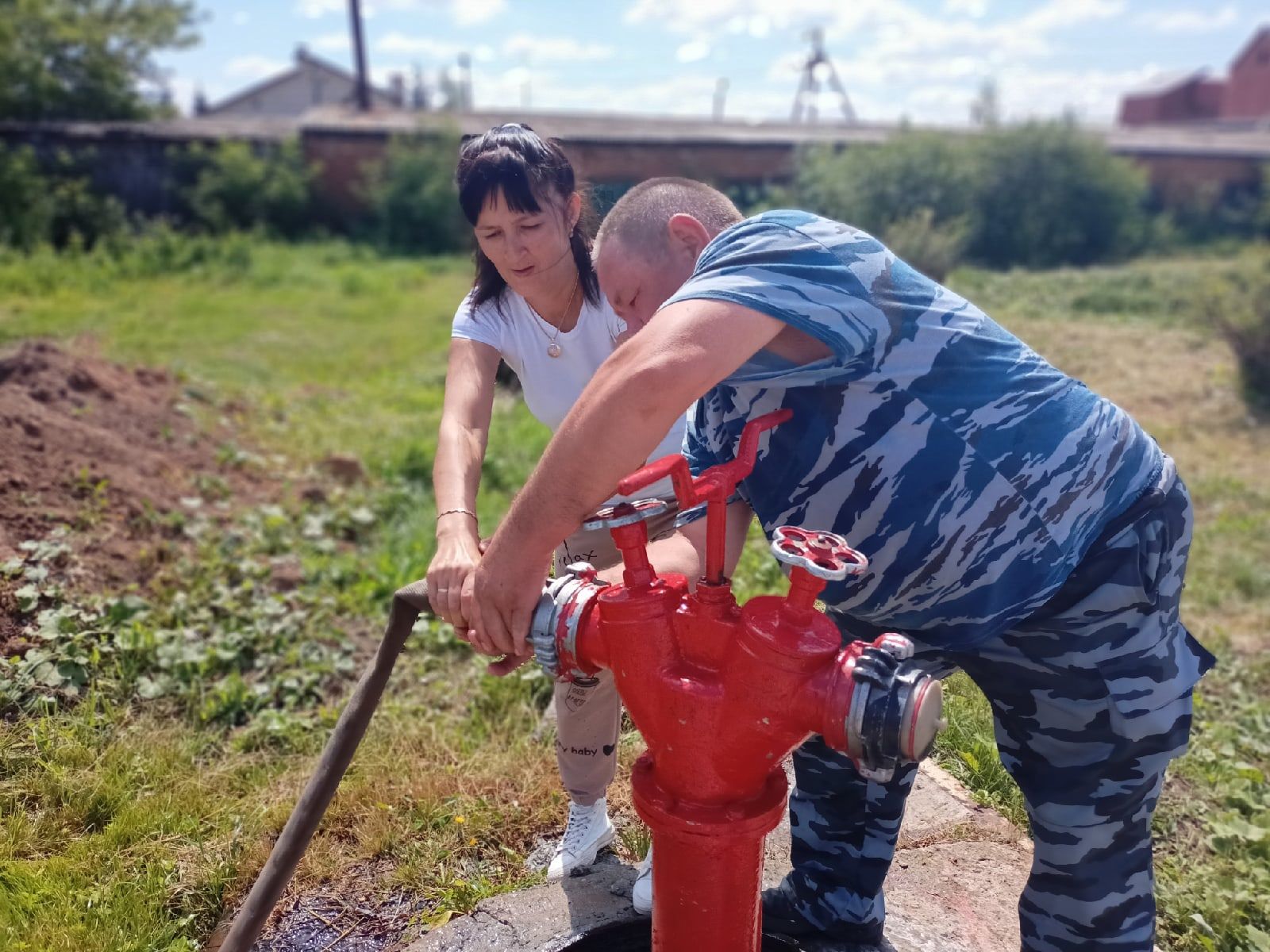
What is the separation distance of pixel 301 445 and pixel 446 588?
458cm

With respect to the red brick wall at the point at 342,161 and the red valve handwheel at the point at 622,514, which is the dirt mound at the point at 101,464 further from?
the red brick wall at the point at 342,161

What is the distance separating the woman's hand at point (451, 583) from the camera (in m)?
1.64

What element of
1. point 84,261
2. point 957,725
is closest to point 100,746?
point 957,725

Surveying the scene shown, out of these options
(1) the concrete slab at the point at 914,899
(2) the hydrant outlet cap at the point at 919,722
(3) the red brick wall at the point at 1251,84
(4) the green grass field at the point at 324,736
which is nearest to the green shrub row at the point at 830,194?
(4) the green grass field at the point at 324,736

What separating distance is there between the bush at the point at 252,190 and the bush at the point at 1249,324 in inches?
549

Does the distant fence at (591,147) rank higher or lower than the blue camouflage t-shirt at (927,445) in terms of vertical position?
higher

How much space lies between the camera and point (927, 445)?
4.99ft

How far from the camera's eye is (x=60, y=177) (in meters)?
15.9

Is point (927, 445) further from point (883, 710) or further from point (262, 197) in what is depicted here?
point (262, 197)

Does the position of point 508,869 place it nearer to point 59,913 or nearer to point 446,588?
point 59,913

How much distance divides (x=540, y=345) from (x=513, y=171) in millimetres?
397

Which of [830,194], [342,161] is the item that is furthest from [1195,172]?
[342,161]

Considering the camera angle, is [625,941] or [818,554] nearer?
[818,554]

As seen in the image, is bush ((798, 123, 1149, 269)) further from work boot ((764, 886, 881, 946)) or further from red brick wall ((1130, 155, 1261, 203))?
work boot ((764, 886, 881, 946))
